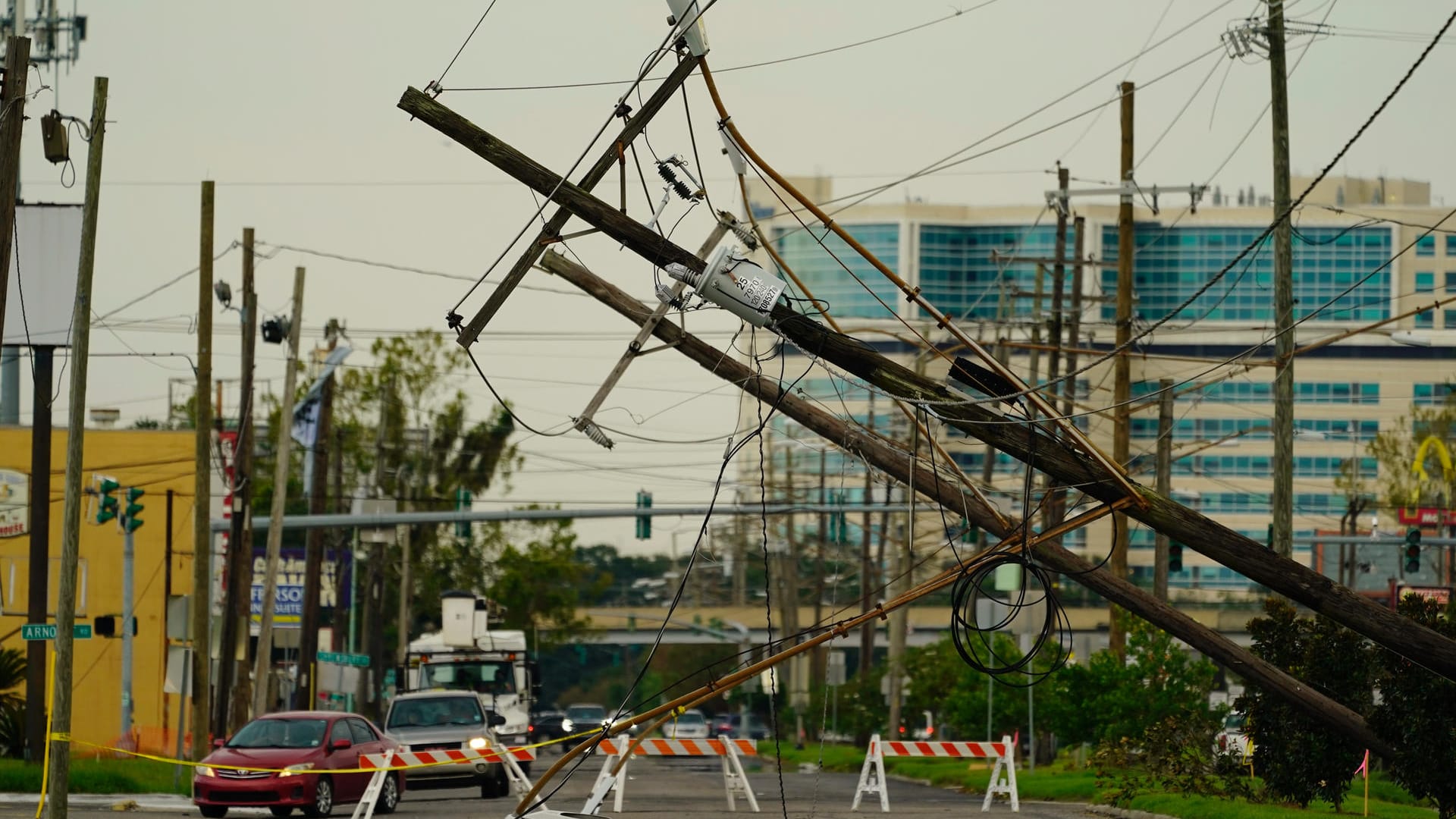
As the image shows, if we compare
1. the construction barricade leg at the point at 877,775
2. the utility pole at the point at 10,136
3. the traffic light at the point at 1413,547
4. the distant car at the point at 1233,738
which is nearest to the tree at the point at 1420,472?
the traffic light at the point at 1413,547

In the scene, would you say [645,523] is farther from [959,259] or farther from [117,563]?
[959,259]

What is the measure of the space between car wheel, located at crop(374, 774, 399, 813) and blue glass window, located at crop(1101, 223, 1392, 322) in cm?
12822

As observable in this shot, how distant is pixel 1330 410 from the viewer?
495 ft

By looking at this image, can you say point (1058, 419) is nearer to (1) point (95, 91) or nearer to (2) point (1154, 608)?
(2) point (1154, 608)

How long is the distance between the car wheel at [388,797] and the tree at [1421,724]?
41.1ft

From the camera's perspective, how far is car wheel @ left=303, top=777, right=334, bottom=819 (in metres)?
24.1

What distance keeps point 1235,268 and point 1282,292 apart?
138 metres

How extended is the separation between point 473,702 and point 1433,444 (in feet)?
169

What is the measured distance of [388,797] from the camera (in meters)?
25.2

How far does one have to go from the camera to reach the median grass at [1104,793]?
72.9ft

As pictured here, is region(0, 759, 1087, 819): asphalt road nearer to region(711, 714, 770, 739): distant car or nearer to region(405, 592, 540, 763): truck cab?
region(405, 592, 540, 763): truck cab

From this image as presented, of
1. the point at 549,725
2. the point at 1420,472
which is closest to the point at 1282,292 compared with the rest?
the point at 549,725

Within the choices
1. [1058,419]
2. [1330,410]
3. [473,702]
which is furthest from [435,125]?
[1330,410]

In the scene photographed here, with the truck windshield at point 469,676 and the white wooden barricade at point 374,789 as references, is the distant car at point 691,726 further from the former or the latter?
the white wooden barricade at point 374,789
